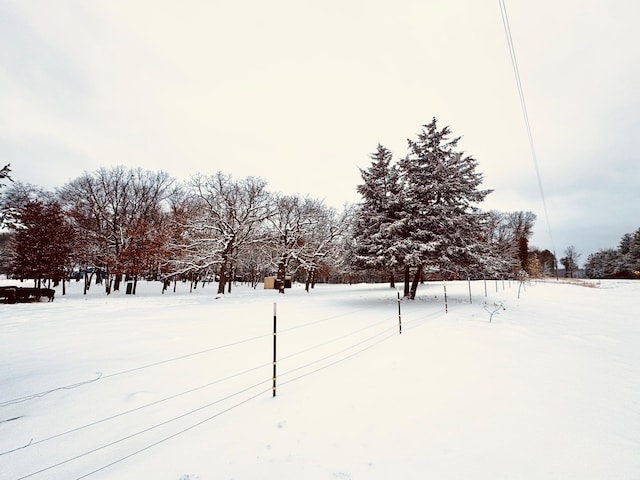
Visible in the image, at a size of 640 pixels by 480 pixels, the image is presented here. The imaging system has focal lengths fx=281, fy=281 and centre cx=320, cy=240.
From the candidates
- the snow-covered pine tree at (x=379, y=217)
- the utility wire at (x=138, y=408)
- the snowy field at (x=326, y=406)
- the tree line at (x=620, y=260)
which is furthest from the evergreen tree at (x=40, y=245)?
the tree line at (x=620, y=260)

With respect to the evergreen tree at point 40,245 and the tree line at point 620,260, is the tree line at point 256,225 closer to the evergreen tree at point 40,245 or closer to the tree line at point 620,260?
the evergreen tree at point 40,245

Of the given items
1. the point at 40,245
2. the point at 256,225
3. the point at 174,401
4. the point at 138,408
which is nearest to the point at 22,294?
the point at 40,245

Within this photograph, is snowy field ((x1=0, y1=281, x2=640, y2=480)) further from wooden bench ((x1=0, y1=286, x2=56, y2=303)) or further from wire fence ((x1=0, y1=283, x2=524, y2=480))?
wooden bench ((x1=0, y1=286, x2=56, y2=303))

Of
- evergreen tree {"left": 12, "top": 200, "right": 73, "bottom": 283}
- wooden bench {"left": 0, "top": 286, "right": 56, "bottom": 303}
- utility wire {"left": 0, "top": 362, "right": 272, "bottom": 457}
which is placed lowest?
utility wire {"left": 0, "top": 362, "right": 272, "bottom": 457}

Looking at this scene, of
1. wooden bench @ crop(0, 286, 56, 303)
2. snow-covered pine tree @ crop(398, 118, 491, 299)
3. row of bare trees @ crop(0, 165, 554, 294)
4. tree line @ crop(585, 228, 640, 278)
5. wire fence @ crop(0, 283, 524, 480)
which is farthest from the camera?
tree line @ crop(585, 228, 640, 278)

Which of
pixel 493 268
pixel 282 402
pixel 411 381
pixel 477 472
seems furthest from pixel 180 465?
pixel 493 268

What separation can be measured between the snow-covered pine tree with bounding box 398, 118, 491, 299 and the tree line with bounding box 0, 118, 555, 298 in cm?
6

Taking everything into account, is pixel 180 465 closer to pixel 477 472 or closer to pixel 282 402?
pixel 282 402

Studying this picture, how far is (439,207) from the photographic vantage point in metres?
14.3

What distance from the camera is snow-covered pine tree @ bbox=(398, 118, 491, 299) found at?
14078 millimetres

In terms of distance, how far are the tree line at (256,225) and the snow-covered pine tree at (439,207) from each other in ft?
0.18

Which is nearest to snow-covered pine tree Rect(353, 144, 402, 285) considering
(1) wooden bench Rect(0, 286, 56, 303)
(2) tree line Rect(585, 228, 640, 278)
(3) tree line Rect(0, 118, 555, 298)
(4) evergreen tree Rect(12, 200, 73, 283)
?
(3) tree line Rect(0, 118, 555, 298)

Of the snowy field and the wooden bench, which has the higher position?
the wooden bench

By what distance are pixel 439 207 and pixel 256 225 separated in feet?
53.2
